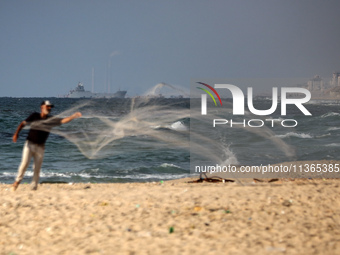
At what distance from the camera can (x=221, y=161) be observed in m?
18.8

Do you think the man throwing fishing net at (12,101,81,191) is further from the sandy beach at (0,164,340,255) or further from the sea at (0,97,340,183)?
the sea at (0,97,340,183)

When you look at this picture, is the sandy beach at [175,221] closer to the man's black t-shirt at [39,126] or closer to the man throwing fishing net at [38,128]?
the man throwing fishing net at [38,128]

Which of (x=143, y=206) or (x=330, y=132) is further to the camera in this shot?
(x=330, y=132)

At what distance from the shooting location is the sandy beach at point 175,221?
5.98 meters

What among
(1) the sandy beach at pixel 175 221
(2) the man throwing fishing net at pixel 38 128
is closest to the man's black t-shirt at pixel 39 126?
(2) the man throwing fishing net at pixel 38 128

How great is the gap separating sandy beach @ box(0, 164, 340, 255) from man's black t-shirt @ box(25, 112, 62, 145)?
1.14m

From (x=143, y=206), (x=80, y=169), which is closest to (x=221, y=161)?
(x=80, y=169)

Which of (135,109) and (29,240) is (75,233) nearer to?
(29,240)

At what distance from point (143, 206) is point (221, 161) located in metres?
11.2

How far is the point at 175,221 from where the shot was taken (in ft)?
23.0

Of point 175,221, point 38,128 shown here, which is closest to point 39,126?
point 38,128

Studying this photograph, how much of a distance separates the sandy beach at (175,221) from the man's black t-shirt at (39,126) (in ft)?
3.74

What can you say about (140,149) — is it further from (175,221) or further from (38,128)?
(175,221)

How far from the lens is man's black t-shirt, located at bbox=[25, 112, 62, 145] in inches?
338
